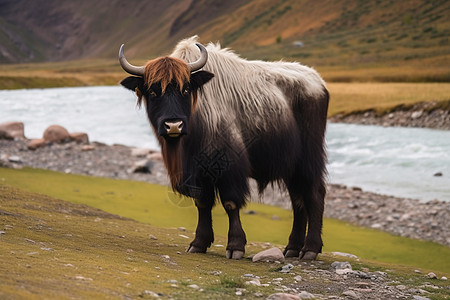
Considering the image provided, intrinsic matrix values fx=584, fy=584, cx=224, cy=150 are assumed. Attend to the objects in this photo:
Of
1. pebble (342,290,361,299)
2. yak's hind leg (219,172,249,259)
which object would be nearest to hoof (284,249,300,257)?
yak's hind leg (219,172,249,259)

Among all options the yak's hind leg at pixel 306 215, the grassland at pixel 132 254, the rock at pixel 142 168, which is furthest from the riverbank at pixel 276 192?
the grassland at pixel 132 254

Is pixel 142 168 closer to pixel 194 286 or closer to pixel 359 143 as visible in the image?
pixel 359 143

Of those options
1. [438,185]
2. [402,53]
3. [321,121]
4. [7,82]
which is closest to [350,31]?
[402,53]

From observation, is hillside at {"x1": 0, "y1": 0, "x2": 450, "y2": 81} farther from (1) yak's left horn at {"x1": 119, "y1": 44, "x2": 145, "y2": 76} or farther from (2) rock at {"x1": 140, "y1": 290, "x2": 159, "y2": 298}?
(2) rock at {"x1": 140, "y1": 290, "x2": 159, "y2": 298}

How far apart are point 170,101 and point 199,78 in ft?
1.86

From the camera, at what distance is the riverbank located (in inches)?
526

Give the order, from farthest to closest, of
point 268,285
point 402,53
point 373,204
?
point 402,53 < point 373,204 < point 268,285

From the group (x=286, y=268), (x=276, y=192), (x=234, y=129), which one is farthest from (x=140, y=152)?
(x=286, y=268)

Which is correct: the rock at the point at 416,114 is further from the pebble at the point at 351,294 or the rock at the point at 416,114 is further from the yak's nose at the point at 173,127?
the pebble at the point at 351,294

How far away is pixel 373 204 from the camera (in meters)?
15.2

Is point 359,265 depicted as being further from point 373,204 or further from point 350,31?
point 350,31

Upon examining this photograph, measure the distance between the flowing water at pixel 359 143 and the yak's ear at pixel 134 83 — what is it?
21.6 feet

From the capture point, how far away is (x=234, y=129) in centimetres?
701

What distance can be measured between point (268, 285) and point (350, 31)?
117105mm
